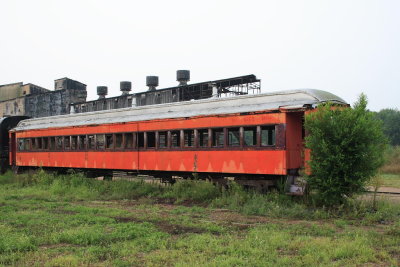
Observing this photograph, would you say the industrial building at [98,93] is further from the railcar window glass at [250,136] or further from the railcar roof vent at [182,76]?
the railcar window glass at [250,136]

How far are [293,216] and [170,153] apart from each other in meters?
6.12

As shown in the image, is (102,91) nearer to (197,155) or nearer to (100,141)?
(100,141)

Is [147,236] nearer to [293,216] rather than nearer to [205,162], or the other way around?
[293,216]

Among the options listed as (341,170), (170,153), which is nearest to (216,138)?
(170,153)

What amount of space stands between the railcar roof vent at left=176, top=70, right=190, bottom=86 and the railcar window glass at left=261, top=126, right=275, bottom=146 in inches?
1101

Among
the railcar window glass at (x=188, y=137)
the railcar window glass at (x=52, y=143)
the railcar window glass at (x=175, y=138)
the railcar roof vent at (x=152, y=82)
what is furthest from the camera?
the railcar roof vent at (x=152, y=82)

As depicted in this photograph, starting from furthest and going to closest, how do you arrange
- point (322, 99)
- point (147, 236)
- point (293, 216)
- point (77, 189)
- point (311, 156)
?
point (77, 189), point (322, 99), point (311, 156), point (293, 216), point (147, 236)

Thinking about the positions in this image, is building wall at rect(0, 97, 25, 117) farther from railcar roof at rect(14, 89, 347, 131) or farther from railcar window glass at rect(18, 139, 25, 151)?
railcar roof at rect(14, 89, 347, 131)

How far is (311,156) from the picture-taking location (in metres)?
10.6

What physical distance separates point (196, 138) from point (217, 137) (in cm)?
82

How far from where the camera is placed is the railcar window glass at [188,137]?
14297mm

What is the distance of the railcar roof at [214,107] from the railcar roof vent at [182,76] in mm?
19842

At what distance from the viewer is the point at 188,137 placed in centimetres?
1445

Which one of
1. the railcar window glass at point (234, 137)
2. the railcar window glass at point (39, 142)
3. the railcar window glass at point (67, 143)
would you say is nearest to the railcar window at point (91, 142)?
the railcar window glass at point (67, 143)
